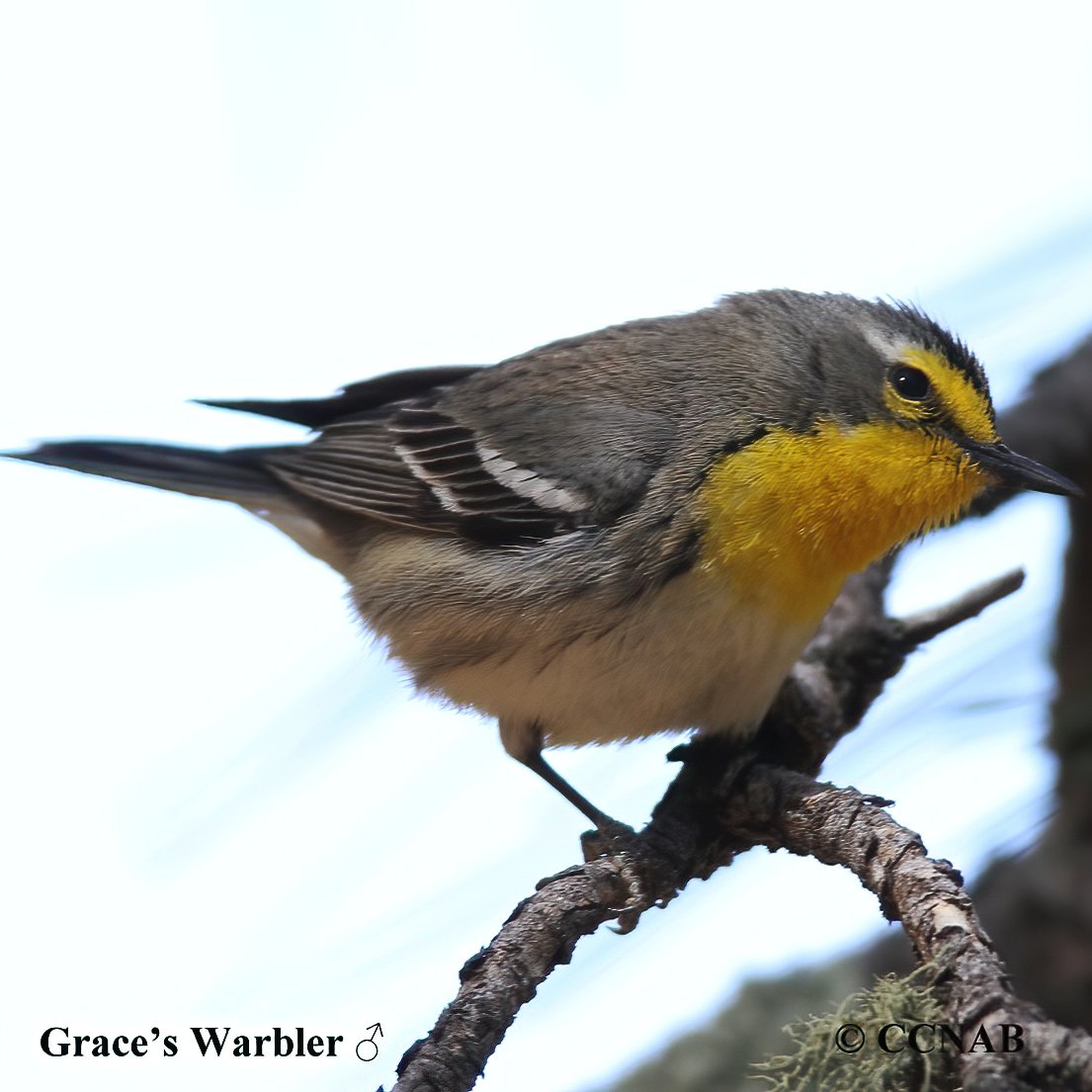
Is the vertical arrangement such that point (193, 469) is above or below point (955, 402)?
above

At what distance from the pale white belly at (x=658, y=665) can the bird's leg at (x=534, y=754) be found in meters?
0.22

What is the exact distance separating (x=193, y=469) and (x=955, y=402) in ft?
9.71

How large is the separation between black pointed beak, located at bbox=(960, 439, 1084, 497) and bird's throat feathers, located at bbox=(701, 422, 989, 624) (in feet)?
0.12

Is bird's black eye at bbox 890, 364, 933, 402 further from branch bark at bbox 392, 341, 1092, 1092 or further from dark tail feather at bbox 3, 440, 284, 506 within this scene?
dark tail feather at bbox 3, 440, 284, 506

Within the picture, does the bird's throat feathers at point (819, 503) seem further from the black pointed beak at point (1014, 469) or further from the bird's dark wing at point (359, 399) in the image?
the bird's dark wing at point (359, 399)

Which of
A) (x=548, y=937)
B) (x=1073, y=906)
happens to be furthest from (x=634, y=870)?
(x=1073, y=906)

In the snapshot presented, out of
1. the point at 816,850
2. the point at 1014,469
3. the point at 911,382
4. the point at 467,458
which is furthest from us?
the point at 467,458

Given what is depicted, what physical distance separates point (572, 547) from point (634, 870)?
104cm

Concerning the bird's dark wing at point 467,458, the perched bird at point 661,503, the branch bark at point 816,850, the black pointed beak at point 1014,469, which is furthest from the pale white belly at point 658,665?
the black pointed beak at point 1014,469

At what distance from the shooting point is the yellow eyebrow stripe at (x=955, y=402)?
4113 millimetres

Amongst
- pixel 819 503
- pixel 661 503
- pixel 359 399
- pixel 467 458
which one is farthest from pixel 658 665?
pixel 359 399

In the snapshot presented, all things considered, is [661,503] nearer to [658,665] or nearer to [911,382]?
[658,665]

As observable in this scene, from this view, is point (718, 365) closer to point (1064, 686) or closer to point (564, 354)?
point (564, 354)

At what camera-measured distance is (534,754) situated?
444 centimetres
